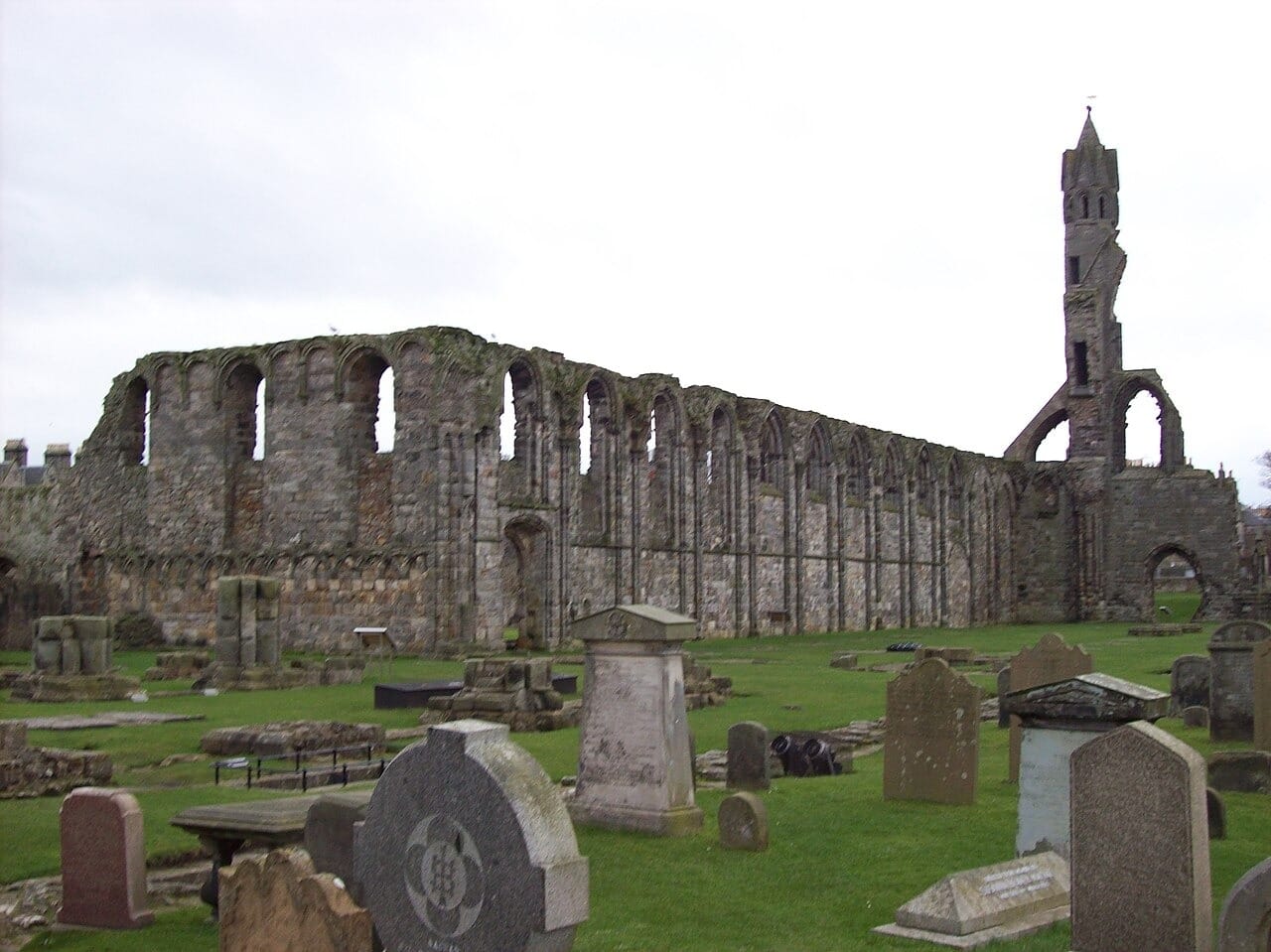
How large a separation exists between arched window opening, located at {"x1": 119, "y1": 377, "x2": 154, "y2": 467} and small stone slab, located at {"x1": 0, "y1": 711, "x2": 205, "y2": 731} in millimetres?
18507

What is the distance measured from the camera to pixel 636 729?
957 centimetres

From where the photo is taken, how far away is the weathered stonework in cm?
2869

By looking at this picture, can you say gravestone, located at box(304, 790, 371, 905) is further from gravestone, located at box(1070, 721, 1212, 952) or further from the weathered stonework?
the weathered stonework

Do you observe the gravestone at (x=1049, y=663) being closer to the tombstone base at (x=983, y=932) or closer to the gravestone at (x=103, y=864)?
the tombstone base at (x=983, y=932)

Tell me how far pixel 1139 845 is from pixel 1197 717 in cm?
1003

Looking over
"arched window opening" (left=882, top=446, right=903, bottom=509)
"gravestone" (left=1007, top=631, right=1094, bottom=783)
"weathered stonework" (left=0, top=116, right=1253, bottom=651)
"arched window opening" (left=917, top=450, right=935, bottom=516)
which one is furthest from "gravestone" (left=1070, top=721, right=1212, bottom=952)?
"arched window opening" (left=917, top=450, right=935, bottom=516)

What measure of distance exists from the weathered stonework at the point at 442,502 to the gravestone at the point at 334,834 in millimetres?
21290

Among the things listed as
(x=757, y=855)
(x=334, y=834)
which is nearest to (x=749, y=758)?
(x=757, y=855)

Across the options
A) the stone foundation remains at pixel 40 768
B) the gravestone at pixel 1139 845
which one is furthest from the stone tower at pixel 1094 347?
the gravestone at pixel 1139 845

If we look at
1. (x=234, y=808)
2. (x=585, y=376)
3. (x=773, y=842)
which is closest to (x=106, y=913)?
(x=234, y=808)

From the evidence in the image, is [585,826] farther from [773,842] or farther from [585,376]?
[585,376]

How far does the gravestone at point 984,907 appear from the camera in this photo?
6750mm

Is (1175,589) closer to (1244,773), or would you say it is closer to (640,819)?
(1244,773)

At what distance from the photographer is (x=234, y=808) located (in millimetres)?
7863
